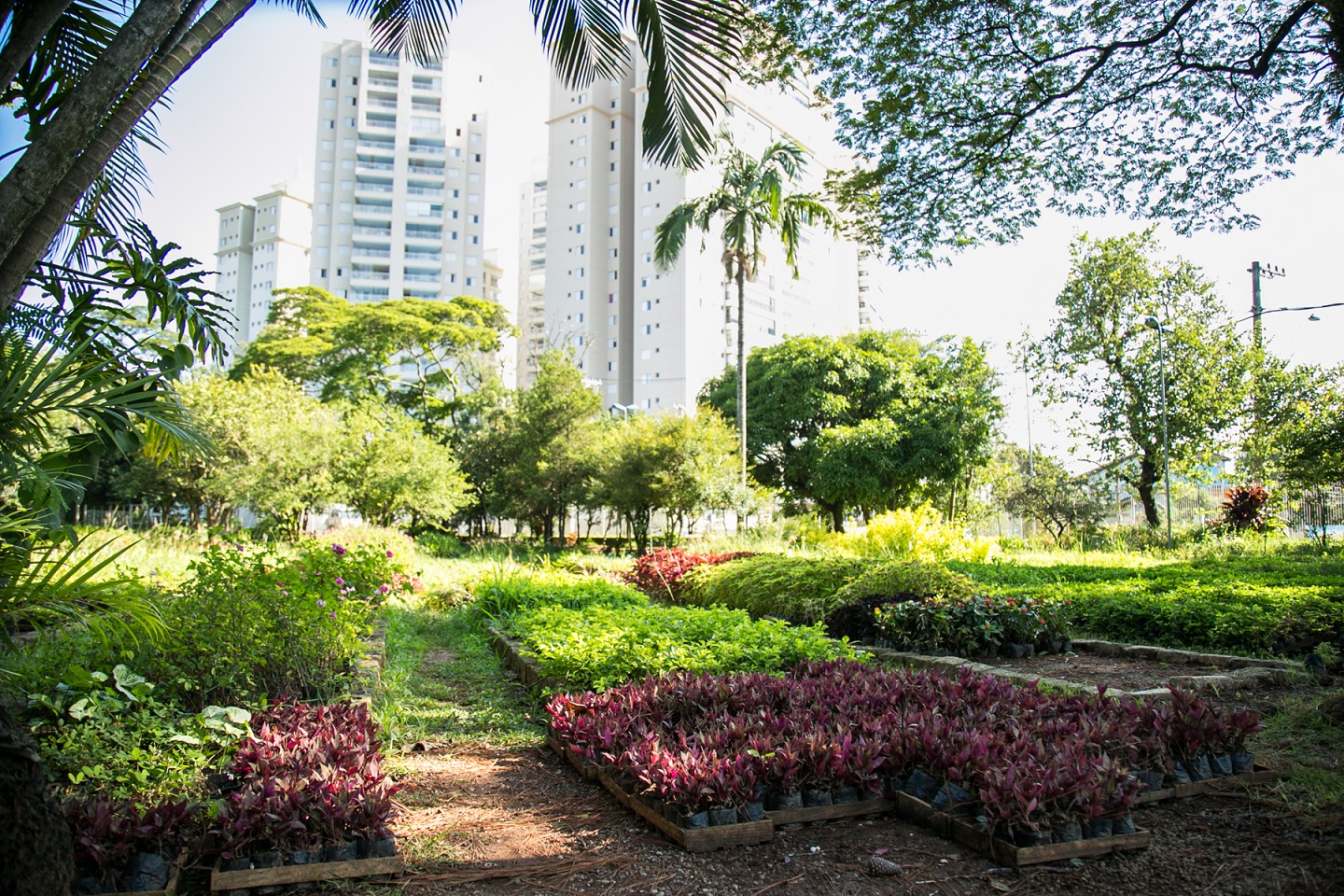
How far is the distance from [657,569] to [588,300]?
43.1 metres

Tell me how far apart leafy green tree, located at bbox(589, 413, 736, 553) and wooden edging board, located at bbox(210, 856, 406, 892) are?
53.4ft

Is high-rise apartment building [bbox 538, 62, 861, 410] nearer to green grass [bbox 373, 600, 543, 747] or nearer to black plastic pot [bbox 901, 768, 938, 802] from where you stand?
green grass [bbox 373, 600, 543, 747]

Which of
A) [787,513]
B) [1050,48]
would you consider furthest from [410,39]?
[787,513]

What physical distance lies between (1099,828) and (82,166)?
4028 mm

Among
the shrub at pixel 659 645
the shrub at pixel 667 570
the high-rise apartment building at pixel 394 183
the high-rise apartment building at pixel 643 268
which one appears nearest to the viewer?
the shrub at pixel 659 645

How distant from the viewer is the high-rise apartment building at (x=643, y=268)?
161 feet

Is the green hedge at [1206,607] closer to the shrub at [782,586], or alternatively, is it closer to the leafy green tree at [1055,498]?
the shrub at [782,586]

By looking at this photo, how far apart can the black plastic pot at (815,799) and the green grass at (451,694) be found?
2.05 metres

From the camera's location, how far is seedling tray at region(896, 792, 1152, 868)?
2.66 m

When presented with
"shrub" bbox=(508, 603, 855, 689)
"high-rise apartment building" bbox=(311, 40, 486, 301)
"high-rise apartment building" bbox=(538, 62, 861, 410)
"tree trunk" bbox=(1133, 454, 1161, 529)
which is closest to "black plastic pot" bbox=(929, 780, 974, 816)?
"shrub" bbox=(508, 603, 855, 689)

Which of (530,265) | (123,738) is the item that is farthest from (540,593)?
(530,265)

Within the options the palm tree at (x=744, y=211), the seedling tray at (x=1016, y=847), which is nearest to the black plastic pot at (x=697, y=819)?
the seedling tray at (x=1016, y=847)

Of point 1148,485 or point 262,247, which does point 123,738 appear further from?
point 262,247

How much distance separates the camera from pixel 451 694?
587 cm
